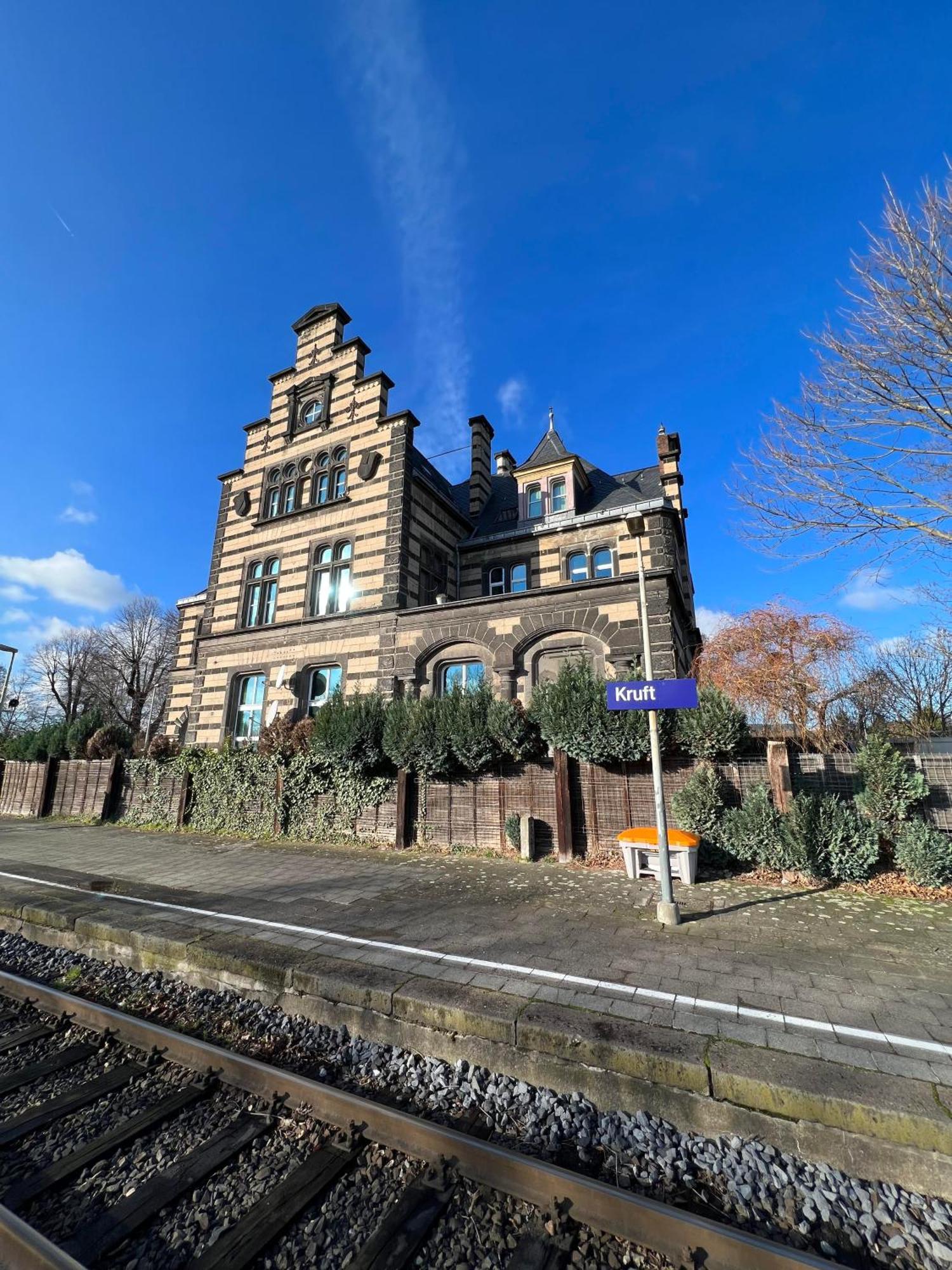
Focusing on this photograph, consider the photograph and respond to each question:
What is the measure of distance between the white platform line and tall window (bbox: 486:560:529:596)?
14.3m

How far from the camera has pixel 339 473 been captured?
20203mm

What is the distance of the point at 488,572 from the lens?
20.1 meters

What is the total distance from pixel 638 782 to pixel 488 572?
11.8m

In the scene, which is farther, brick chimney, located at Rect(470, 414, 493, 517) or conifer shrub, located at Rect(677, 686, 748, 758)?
brick chimney, located at Rect(470, 414, 493, 517)

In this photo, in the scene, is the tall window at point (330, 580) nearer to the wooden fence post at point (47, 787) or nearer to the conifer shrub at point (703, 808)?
the wooden fence post at point (47, 787)

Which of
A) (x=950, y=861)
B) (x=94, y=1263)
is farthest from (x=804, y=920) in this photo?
(x=94, y=1263)

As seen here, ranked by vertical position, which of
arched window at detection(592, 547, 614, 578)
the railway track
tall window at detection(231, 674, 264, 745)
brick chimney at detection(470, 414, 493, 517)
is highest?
brick chimney at detection(470, 414, 493, 517)

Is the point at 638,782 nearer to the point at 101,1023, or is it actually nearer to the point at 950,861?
the point at 950,861

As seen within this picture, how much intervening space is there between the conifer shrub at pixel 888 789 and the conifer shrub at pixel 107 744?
2138 centimetres

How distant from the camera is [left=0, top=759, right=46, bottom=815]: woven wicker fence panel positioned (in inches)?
767

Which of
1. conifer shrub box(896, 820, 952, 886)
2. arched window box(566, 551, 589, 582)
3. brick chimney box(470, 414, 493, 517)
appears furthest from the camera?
brick chimney box(470, 414, 493, 517)

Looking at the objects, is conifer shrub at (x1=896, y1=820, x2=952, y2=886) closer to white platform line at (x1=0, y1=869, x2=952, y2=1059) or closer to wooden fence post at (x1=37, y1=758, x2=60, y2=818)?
white platform line at (x1=0, y1=869, x2=952, y2=1059)

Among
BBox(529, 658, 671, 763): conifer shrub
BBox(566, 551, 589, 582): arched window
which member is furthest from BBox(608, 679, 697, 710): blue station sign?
BBox(566, 551, 589, 582): arched window

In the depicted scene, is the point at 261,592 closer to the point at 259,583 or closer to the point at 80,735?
the point at 259,583
